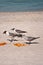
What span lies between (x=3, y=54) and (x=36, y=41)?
1490mm

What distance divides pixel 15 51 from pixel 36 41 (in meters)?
1.14

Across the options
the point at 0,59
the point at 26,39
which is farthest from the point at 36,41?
the point at 0,59

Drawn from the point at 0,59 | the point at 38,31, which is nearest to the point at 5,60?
the point at 0,59

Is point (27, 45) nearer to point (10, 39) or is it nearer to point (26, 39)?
point (26, 39)

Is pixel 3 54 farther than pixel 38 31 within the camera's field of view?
No

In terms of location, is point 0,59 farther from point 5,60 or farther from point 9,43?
point 9,43

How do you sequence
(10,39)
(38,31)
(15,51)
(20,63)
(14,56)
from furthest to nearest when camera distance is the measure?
1. (38,31)
2. (10,39)
3. (15,51)
4. (14,56)
5. (20,63)

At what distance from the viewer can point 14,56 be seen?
6.01 m

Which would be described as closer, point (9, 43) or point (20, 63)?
point (20, 63)

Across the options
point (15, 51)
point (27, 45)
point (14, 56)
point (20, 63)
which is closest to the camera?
point (20, 63)

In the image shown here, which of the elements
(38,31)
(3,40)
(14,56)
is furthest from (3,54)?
(38,31)

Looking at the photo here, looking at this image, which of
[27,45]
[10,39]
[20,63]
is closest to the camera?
[20,63]

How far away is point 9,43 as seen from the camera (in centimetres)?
720

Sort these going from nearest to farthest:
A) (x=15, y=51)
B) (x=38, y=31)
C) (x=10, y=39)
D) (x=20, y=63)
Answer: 1. (x=20, y=63)
2. (x=15, y=51)
3. (x=10, y=39)
4. (x=38, y=31)
